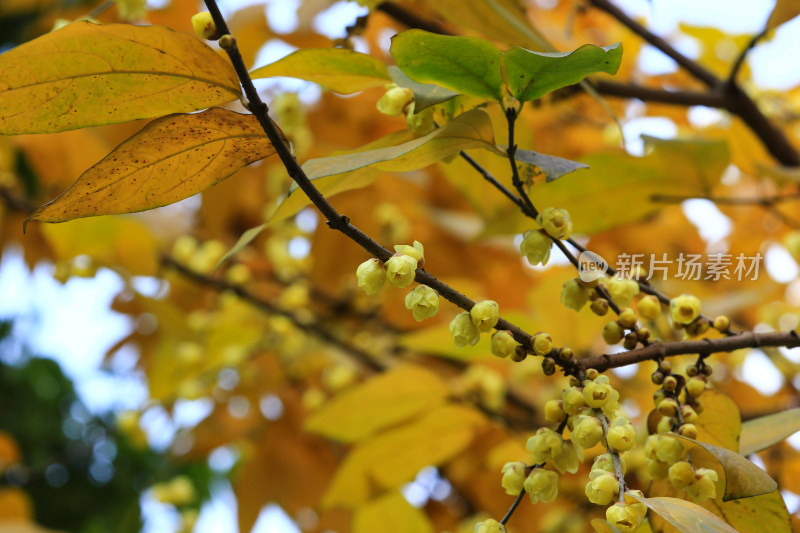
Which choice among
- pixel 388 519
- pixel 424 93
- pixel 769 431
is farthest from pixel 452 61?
pixel 388 519

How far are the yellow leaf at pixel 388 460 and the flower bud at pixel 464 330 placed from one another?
52cm

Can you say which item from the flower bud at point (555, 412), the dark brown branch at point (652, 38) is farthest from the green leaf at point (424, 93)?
the dark brown branch at point (652, 38)

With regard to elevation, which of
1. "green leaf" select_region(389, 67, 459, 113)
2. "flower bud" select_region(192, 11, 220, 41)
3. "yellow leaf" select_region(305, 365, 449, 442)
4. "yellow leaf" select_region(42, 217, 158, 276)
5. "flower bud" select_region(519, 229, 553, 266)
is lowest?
"yellow leaf" select_region(305, 365, 449, 442)

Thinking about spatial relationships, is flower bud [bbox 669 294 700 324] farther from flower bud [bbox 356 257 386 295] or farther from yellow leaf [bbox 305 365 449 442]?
yellow leaf [bbox 305 365 449 442]

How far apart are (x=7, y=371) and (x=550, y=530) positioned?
5533 mm

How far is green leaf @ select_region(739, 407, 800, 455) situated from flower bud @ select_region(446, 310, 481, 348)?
0.85ft

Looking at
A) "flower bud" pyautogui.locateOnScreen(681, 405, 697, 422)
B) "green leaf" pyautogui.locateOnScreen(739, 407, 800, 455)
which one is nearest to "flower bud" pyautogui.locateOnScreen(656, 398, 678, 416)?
"flower bud" pyautogui.locateOnScreen(681, 405, 697, 422)

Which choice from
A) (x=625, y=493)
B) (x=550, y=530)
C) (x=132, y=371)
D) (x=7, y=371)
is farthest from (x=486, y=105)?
(x=7, y=371)

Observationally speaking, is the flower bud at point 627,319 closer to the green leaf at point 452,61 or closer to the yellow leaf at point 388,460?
the green leaf at point 452,61

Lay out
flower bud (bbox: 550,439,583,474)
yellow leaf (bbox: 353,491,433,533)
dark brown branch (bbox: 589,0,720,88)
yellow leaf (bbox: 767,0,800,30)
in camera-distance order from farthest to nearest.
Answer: yellow leaf (bbox: 353,491,433,533) < dark brown branch (bbox: 589,0,720,88) < yellow leaf (bbox: 767,0,800,30) < flower bud (bbox: 550,439,583,474)

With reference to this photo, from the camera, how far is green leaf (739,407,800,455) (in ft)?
1.68

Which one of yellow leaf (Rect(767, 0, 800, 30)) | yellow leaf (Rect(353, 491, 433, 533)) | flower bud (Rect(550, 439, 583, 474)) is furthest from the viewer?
yellow leaf (Rect(353, 491, 433, 533))

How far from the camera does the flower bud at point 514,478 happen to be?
0.45 meters

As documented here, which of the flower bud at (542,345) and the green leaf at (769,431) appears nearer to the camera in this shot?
the flower bud at (542,345)
